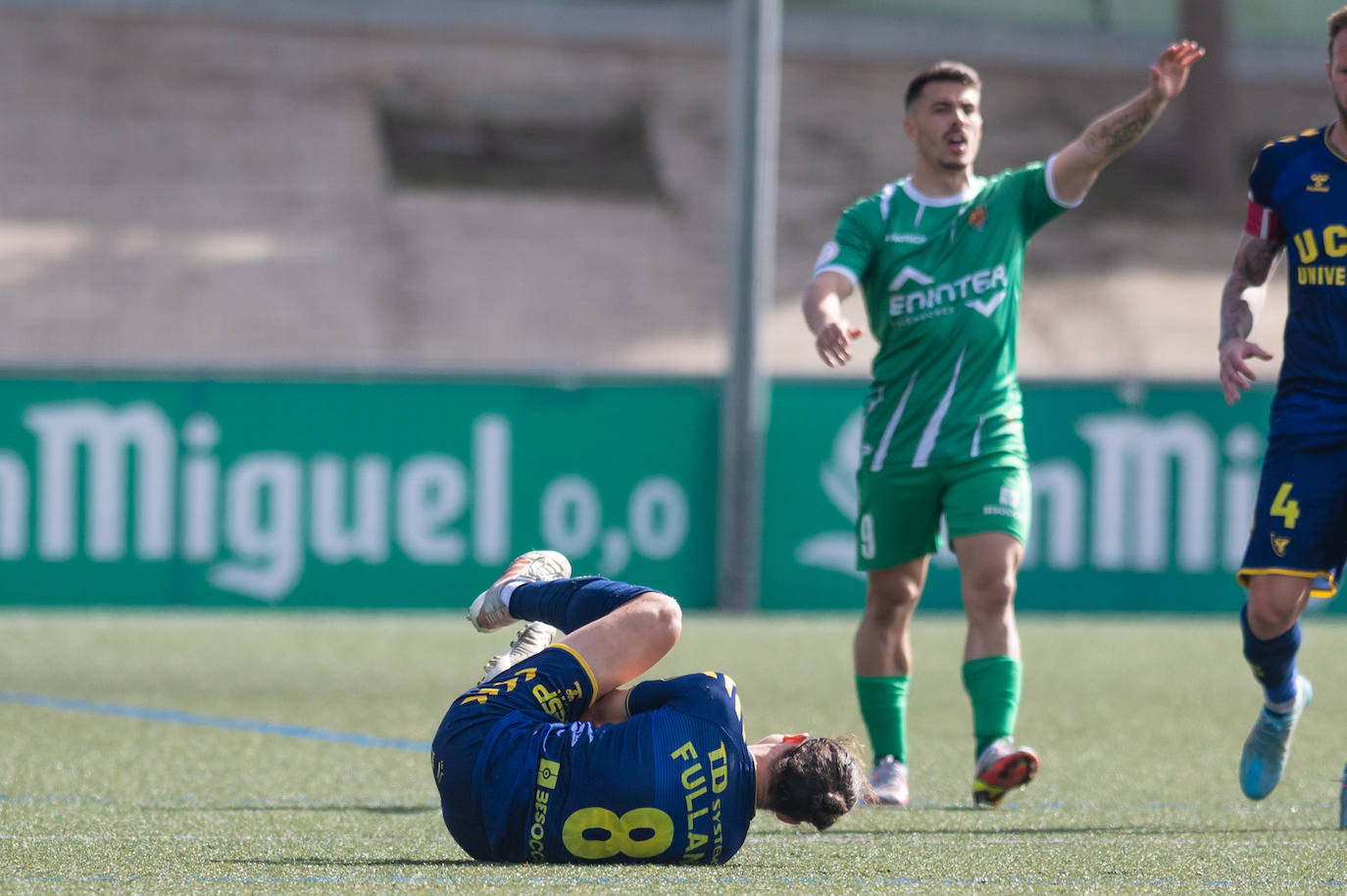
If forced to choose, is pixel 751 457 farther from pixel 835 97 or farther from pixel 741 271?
pixel 835 97

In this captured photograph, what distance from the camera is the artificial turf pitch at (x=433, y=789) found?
4137mm

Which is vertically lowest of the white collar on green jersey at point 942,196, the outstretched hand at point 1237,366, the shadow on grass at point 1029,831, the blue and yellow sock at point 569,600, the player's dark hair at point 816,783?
the shadow on grass at point 1029,831

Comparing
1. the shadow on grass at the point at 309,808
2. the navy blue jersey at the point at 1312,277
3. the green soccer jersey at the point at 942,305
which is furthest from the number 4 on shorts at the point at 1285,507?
the shadow on grass at the point at 309,808

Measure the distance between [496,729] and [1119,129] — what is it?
264 centimetres

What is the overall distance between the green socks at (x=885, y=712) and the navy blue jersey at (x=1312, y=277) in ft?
4.55

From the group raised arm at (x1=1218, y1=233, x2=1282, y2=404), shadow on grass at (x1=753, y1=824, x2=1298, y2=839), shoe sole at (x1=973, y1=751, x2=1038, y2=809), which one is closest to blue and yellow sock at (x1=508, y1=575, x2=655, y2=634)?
shadow on grass at (x1=753, y1=824, x2=1298, y2=839)

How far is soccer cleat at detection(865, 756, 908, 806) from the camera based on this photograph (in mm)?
5543

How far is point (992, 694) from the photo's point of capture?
541 cm

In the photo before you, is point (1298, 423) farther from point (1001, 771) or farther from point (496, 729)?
point (496, 729)

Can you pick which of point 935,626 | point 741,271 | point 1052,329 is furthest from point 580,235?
point 935,626

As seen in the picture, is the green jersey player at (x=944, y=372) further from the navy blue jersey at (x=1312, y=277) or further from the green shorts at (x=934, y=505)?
the navy blue jersey at (x=1312, y=277)

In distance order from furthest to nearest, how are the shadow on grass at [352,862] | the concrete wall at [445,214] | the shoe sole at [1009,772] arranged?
the concrete wall at [445,214]
the shoe sole at [1009,772]
the shadow on grass at [352,862]

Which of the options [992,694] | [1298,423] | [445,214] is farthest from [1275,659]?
[445,214]

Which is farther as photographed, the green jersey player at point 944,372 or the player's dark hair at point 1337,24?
the green jersey player at point 944,372
